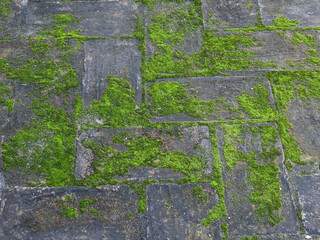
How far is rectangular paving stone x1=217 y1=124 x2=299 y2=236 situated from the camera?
3.59 meters

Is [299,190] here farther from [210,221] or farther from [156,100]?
[156,100]

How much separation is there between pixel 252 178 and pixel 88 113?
6.78ft

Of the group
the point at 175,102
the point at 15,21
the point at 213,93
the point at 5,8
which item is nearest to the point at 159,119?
the point at 175,102

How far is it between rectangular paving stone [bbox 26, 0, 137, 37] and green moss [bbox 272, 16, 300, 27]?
2056 millimetres

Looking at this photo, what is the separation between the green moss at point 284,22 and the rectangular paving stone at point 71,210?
10.6 ft

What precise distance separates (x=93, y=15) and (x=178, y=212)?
3.07m

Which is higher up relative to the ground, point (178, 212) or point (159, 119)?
point (159, 119)

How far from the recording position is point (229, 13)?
201 inches

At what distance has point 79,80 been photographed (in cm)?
440

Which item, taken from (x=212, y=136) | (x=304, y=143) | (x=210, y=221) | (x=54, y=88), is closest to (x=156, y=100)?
(x=212, y=136)

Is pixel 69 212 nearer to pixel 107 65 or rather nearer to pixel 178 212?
pixel 178 212

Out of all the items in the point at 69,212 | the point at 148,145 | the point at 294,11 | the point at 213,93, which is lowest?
the point at 69,212

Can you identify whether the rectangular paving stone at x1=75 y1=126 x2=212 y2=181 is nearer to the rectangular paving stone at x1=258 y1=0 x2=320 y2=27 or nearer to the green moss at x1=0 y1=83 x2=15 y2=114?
the green moss at x1=0 y1=83 x2=15 y2=114

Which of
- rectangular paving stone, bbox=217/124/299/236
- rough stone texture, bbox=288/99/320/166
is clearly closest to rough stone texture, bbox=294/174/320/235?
rectangular paving stone, bbox=217/124/299/236
